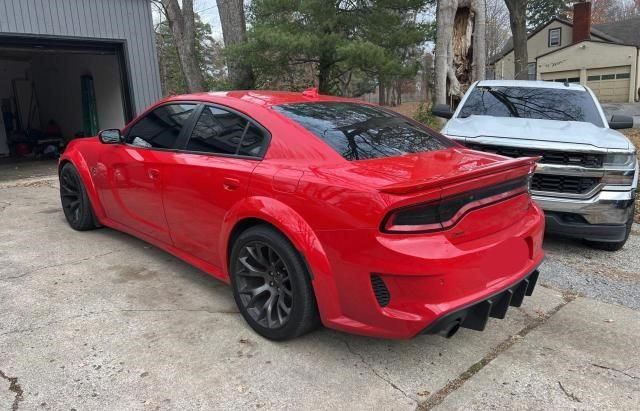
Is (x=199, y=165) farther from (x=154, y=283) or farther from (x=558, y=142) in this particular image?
(x=558, y=142)

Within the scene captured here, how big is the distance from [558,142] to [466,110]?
1761 millimetres

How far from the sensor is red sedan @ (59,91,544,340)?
245cm

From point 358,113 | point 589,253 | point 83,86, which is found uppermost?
point 83,86

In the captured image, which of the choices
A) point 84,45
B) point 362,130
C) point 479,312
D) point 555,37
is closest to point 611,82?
point 555,37

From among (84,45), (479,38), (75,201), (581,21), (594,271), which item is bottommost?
(594,271)

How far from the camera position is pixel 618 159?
4.59m

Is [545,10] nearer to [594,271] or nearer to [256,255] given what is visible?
[594,271]

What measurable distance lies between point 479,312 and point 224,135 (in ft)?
6.64

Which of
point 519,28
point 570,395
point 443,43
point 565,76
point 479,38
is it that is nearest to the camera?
point 570,395

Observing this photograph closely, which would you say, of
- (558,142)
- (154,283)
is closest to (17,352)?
(154,283)

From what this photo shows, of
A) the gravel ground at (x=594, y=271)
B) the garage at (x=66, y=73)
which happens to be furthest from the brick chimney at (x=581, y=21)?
the gravel ground at (x=594, y=271)

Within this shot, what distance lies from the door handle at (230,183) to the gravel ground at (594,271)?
2.71 meters

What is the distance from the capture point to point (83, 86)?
1517cm

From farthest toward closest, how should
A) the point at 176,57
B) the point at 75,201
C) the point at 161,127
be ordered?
the point at 176,57 < the point at 75,201 < the point at 161,127
